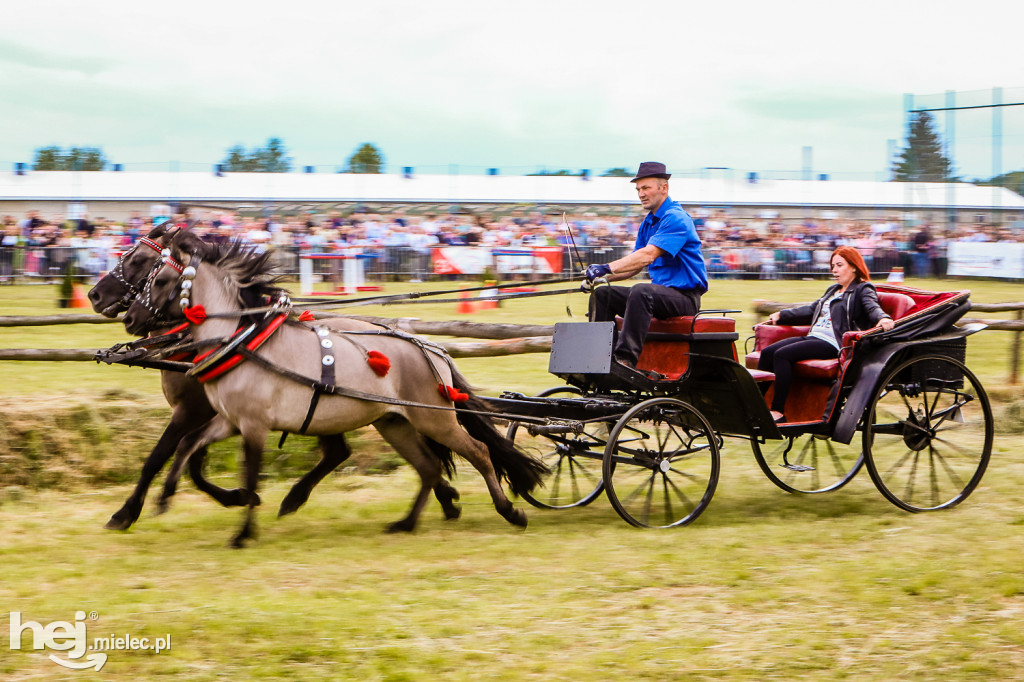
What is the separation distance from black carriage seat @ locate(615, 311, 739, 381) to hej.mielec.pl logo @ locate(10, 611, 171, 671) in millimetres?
3256

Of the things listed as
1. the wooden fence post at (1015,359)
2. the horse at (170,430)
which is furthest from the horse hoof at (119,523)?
the wooden fence post at (1015,359)

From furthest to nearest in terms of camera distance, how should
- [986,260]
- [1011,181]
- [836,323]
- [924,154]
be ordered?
[924,154] → [1011,181] → [986,260] → [836,323]

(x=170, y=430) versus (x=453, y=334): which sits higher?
(x=453, y=334)

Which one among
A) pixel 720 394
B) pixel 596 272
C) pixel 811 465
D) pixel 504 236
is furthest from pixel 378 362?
pixel 504 236

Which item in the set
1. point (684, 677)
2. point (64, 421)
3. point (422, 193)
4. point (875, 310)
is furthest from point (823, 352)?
point (422, 193)

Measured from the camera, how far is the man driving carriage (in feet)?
19.6

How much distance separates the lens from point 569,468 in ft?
23.8

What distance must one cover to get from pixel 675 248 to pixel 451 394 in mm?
1604

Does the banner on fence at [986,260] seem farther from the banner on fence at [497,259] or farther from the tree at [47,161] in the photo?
the tree at [47,161]

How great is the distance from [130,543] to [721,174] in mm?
29209

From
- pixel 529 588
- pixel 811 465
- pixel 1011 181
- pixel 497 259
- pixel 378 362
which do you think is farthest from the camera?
pixel 1011 181

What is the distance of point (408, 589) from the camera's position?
15.9ft

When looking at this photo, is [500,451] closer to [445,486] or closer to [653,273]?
[445,486]

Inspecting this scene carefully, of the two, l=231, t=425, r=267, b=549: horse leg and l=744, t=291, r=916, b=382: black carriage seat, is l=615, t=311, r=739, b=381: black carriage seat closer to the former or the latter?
l=744, t=291, r=916, b=382: black carriage seat
